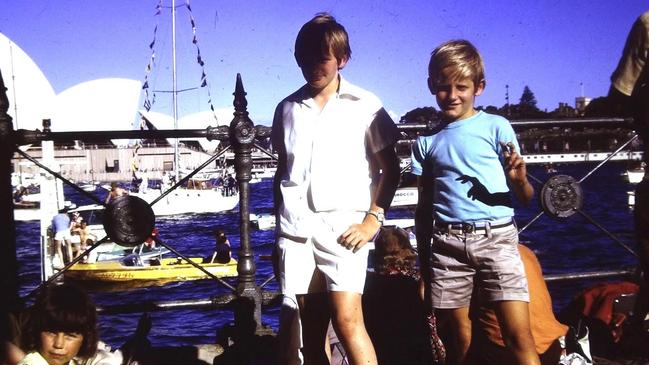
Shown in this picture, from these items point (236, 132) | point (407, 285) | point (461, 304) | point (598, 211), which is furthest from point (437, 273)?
point (598, 211)

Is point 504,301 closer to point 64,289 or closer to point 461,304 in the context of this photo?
point 461,304

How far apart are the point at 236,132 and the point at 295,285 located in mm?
1282

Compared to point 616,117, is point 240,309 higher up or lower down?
lower down

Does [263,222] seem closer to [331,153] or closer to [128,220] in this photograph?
[128,220]

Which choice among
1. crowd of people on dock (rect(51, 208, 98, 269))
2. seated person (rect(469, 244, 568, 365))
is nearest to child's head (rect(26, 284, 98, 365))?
seated person (rect(469, 244, 568, 365))

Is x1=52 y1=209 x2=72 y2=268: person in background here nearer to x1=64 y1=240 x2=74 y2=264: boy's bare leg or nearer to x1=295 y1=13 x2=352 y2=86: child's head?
x1=64 y1=240 x2=74 y2=264: boy's bare leg

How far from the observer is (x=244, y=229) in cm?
334

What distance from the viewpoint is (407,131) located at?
11.3ft

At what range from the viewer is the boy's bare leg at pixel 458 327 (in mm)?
2436

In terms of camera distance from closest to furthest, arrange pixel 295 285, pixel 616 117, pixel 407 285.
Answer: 1. pixel 295 285
2. pixel 407 285
3. pixel 616 117

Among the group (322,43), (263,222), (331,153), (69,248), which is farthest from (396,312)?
(263,222)

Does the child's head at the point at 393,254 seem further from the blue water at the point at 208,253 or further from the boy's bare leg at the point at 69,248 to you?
the boy's bare leg at the point at 69,248

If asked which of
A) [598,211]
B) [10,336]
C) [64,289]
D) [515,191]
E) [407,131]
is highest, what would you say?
[407,131]

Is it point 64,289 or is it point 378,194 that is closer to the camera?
point 378,194
